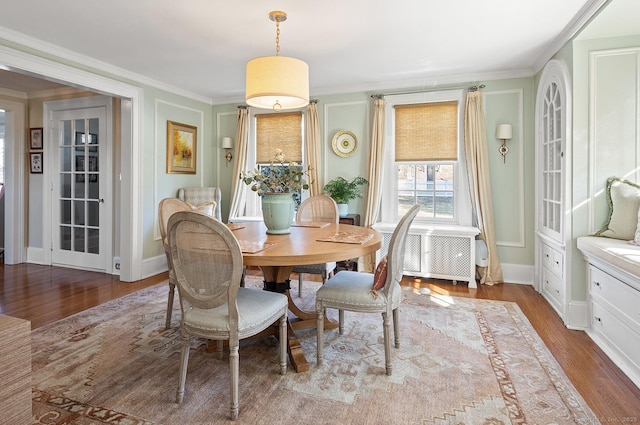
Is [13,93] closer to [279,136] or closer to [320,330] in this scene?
[279,136]

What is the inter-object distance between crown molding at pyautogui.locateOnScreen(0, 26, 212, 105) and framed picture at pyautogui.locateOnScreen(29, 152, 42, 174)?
211 centimetres

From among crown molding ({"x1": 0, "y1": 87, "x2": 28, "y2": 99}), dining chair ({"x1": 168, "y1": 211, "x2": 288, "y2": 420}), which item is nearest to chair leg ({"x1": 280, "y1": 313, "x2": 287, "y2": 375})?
dining chair ({"x1": 168, "y1": 211, "x2": 288, "y2": 420})

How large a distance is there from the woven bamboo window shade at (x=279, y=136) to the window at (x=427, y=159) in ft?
4.35

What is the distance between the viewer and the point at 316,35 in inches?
129

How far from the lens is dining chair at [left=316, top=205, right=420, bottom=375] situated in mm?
2205

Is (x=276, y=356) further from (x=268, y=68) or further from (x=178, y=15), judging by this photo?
(x=178, y=15)

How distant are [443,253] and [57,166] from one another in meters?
5.32

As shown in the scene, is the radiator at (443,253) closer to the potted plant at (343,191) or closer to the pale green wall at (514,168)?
the pale green wall at (514,168)

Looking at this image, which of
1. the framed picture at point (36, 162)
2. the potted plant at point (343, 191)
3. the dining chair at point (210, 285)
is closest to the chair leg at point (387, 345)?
the dining chair at point (210, 285)

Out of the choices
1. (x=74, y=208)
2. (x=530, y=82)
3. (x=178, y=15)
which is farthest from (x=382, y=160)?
(x=74, y=208)

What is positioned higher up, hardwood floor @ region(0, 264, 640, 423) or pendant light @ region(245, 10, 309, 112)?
pendant light @ region(245, 10, 309, 112)

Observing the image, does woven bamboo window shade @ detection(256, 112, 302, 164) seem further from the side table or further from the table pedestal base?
the table pedestal base

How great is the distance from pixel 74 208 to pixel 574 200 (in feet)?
19.2

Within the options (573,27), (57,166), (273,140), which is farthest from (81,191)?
(573,27)
